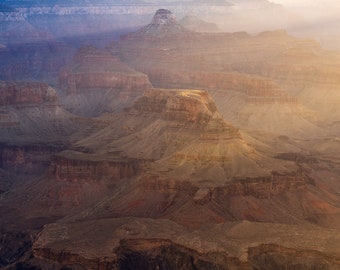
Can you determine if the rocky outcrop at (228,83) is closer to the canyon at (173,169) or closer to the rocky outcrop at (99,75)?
the canyon at (173,169)

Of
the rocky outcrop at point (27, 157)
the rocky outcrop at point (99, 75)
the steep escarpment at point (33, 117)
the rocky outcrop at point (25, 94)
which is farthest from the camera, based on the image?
the rocky outcrop at point (99, 75)

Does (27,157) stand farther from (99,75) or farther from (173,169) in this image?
(99,75)

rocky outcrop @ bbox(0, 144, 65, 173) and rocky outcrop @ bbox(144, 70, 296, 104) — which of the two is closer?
rocky outcrop @ bbox(0, 144, 65, 173)

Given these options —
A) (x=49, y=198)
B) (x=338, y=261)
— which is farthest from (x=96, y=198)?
(x=338, y=261)

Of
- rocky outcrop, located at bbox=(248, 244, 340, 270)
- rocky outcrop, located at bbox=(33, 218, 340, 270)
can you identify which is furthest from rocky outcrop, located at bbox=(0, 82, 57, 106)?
rocky outcrop, located at bbox=(248, 244, 340, 270)

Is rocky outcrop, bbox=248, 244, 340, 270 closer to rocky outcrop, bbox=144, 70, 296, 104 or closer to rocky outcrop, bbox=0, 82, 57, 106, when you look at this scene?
rocky outcrop, bbox=0, 82, 57, 106

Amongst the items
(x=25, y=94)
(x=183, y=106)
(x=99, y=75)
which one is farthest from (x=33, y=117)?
(x=99, y=75)

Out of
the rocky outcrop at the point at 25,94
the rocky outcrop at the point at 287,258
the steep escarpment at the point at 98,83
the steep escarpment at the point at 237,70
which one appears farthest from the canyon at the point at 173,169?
the steep escarpment at the point at 237,70
